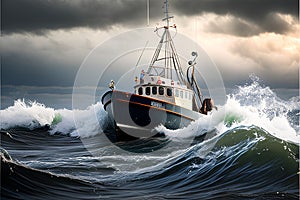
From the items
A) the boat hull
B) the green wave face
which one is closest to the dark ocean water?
the boat hull

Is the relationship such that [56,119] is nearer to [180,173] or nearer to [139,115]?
[139,115]

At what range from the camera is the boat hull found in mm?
21834

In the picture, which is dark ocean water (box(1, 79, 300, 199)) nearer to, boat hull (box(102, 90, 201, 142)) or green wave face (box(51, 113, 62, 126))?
boat hull (box(102, 90, 201, 142))

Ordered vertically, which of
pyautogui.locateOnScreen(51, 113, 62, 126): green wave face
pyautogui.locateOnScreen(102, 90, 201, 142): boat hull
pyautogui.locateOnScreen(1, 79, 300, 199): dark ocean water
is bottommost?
pyautogui.locateOnScreen(1, 79, 300, 199): dark ocean water

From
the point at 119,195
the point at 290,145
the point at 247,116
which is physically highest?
the point at 247,116

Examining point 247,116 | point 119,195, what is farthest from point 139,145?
point 119,195

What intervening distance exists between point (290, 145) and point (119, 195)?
6.88m

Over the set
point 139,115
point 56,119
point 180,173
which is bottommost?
point 180,173

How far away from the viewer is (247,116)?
24.8 m

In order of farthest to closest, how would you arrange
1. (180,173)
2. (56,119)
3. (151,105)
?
(56,119), (151,105), (180,173)

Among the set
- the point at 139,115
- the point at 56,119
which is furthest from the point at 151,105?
the point at 56,119

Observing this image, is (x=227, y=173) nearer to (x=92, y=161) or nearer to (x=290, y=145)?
(x=290, y=145)

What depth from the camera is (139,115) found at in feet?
71.9

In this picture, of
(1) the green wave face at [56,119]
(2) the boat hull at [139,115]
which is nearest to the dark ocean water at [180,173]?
(2) the boat hull at [139,115]
